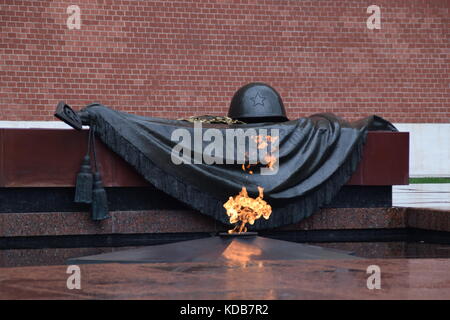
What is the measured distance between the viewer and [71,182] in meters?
4.47

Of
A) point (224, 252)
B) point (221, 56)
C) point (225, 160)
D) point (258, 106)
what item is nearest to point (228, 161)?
point (225, 160)

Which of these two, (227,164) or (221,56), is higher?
(221,56)

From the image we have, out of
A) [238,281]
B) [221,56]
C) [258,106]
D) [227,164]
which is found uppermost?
[221,56]

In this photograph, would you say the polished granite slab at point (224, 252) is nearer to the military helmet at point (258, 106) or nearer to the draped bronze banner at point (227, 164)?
the draped bronze banner at point (227, 164)

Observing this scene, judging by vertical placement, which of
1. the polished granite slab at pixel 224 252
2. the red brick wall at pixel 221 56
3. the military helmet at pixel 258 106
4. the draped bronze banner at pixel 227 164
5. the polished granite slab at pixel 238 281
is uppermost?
the red brick wall at pixel 221 56

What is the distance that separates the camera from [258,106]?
499 centimetres

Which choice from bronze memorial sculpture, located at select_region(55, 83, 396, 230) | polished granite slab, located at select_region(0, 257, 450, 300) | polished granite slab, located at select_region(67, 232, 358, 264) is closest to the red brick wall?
bronze memorial sculpture, located at select_region(55, 83, 396, 230)

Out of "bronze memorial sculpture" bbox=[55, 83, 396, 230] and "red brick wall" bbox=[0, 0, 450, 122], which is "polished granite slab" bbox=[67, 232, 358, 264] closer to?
"bronze memorial sculpture" bbox=[55, 83, 396, 230]

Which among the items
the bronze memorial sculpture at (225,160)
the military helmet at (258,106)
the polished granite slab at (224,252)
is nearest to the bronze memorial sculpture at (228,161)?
the bronze memorial sculpture at (225,160)

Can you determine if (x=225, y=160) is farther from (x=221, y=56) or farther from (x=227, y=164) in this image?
(x=221, y=56)

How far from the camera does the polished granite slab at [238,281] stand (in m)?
1.90

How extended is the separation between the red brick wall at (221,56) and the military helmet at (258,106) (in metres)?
3.02

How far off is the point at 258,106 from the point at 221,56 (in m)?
3.24
